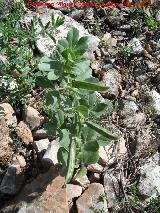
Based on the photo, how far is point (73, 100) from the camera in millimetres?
3051

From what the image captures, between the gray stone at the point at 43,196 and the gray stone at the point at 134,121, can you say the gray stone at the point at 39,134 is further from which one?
the gray stone at the point at 134,121

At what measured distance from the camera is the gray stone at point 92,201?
143 inches

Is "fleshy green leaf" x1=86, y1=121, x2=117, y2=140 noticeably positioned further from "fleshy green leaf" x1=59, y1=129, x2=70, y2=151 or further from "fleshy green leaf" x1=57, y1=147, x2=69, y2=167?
"fleshy green leaf" x1=57, y1=147, x2=69, y2=167

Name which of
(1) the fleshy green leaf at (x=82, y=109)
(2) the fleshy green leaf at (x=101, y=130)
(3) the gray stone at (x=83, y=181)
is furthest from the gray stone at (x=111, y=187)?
(1) the fleshy green leaf at (x=82, y=109)

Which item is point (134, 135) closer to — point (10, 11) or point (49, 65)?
point (49, 65)

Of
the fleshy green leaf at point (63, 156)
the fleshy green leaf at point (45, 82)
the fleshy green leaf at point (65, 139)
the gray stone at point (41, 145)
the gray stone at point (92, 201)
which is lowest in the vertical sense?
the gray stone at point (92, 201)

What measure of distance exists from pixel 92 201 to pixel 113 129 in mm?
748

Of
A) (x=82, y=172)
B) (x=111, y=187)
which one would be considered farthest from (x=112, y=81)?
(x=82, y=172)

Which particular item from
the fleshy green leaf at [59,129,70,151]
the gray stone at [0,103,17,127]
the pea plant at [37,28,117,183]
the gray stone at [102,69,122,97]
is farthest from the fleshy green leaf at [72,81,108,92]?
the gray stone at [102,69,122,97]

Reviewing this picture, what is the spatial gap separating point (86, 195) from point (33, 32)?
1706 millimetres

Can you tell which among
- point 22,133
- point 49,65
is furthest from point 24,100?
point 49,65

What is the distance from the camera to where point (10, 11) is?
15.4 feet

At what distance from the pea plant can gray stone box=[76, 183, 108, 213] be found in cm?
43

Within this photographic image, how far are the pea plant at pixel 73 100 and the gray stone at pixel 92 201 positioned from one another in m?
0.43
